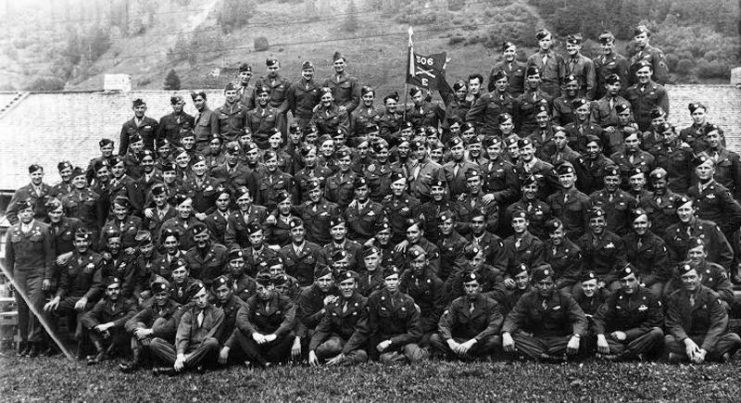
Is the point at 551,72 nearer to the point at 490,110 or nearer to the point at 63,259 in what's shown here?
the point at 490,110

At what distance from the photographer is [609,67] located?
40.6 feet

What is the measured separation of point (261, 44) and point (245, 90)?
2075 inches

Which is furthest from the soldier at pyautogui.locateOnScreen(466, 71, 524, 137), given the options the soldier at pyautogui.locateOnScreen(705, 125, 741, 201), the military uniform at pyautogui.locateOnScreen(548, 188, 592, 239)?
the soldier at pyautogui.locateOnScreen(705, 125, 741, 201)

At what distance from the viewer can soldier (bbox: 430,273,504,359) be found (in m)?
8.95

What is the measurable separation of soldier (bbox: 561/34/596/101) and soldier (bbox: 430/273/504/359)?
490 centimetres

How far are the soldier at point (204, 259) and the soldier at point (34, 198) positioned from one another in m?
3.09

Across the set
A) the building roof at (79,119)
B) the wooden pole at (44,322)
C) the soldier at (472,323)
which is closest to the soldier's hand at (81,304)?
the wooden pole at (44,322)

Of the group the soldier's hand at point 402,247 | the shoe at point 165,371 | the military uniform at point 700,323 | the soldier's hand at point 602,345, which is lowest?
the shoe at point 165,371

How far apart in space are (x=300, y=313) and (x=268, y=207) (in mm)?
2460

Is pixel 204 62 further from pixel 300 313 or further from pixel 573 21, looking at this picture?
pixel 300 313

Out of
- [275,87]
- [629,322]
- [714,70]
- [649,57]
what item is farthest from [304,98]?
[714,70]

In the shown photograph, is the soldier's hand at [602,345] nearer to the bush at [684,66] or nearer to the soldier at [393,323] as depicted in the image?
the soldier at [393,323]

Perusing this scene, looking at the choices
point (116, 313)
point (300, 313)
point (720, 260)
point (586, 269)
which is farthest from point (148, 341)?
point (720, 260)

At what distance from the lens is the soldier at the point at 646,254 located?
30.2 feet
